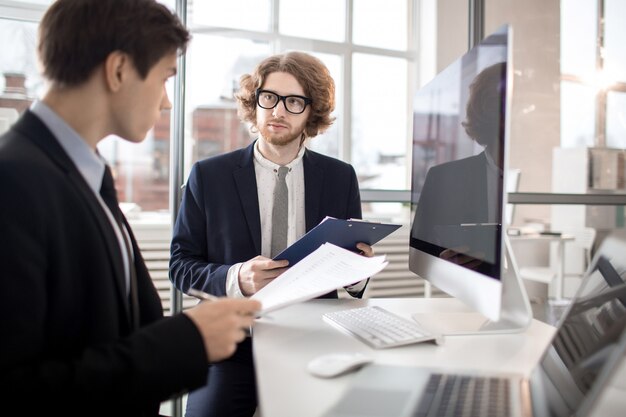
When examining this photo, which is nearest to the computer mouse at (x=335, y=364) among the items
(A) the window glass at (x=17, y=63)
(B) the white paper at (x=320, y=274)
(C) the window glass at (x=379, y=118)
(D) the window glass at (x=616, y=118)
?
(B) the white paper at (x=320, y=274)

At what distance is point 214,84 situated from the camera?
3.16 m

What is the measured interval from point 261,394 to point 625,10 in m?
4.57

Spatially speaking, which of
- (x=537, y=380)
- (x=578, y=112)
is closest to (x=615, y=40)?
(x=578, y=112)

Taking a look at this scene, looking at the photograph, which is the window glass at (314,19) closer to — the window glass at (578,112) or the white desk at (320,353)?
the window glass at (578,112)

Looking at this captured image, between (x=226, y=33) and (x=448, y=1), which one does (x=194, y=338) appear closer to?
(x=226, y=33)

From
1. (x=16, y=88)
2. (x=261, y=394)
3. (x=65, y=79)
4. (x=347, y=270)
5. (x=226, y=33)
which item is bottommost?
(x=261, y=394)

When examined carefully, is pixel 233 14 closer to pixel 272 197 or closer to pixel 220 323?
pixel 272 197

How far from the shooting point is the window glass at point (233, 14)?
3033 mm

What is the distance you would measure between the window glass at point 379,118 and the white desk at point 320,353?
2.81 m

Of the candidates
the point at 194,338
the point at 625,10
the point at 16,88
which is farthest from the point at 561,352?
the point at 625,10

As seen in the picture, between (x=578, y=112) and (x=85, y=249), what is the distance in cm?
442

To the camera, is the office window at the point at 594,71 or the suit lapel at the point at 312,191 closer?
the suit lapel at the point at 312,191

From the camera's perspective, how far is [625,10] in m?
4.06

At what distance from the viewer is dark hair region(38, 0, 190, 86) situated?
85 centimetres
